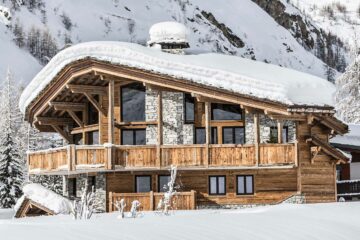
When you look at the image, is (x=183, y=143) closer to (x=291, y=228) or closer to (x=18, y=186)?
(x=291, y=228)

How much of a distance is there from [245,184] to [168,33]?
24.9 feet

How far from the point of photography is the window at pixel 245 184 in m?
31.2

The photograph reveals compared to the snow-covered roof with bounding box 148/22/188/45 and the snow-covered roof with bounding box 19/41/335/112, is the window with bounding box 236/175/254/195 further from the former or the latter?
the snow-covered roof with bounding box 148/22/188/45

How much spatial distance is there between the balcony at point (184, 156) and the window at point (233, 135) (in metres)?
1.70

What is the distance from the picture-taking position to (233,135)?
104ft

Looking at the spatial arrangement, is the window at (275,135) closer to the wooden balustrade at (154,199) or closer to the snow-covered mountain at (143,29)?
the wooden balustrade at (154,199)

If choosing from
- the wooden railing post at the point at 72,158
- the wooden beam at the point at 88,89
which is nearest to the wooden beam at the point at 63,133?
the wooden beam at the point at 88,89

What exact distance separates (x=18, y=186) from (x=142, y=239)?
38153mm

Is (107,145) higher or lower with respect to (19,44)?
lower

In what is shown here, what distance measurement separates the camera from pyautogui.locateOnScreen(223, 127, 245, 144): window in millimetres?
31609

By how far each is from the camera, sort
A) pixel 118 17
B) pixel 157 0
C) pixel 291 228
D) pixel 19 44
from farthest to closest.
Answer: pixel 157 0, pixel 118 17, pixel 19 44, pixel 291 228

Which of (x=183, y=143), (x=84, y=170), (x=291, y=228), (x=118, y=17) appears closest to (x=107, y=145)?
(x=84, y=170)

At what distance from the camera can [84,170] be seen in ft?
98.7

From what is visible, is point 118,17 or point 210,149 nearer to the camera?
point 210,149
